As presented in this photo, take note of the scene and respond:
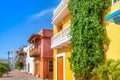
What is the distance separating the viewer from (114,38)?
12.3 meters

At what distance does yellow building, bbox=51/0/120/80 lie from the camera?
479 inches

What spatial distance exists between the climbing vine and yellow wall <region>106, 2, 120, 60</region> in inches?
20.9

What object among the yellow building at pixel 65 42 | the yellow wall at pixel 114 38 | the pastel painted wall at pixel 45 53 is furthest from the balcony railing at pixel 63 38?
the pastel painted wall at pixel 45 53

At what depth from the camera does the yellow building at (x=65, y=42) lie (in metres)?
12.2

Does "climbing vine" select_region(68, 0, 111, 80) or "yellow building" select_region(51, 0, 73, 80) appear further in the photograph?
"yellow building" select_region(51, 0, 73, 80)

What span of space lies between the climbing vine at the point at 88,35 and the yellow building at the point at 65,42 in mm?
723

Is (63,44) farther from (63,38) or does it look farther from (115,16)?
(115,16)

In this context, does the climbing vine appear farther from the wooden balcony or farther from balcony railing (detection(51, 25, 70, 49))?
the wooden balcony

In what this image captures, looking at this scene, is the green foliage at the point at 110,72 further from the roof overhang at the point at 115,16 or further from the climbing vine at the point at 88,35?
the climbing vine at the point at 88,35

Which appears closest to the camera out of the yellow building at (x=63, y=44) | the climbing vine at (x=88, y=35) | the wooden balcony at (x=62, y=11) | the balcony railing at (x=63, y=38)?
the climbing vine at (x=88, y=35)

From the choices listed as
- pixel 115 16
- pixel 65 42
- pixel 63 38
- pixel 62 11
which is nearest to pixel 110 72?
pixel 115 16

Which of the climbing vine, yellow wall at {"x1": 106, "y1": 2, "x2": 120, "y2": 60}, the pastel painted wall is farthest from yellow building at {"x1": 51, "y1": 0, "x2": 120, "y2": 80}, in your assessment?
the pastel painted wall

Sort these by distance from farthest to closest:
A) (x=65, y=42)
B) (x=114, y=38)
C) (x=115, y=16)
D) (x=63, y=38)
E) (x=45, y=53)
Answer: (x=45, y=53) < (x=63, y=38) < (x=65, y=42) < (x=114, y=38) < (x=115, y=16)

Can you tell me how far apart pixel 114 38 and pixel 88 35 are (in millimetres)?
2204
